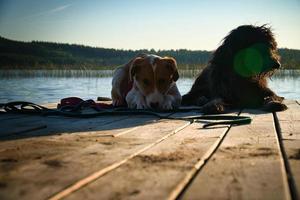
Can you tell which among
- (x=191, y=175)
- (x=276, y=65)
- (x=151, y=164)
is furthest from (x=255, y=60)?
(x=191, y=175)

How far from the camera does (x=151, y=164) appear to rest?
86.4 inches

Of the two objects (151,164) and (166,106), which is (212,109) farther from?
(151,164)

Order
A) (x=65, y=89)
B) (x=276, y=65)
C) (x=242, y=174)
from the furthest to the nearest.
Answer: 1. (x=65, y=89)
2. (x=276, y=65)
3. (x=242, y=174)

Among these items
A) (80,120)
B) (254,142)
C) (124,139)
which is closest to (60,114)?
(80,120)

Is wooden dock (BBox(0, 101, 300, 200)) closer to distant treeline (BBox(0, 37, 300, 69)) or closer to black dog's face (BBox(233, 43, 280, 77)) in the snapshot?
black dog's face (BBox(233, 43, 280, 77))

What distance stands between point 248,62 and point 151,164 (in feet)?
16.1

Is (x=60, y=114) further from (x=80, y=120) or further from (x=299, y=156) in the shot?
(x=299, y=156)

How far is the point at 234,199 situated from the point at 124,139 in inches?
65.6

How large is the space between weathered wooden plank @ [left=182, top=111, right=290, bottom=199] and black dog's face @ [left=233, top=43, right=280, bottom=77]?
3.98m

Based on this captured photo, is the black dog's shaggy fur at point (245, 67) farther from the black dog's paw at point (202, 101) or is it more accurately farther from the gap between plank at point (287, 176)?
the gap between plank at point (287, 176)

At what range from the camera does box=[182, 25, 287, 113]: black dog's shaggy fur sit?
22.0 feet

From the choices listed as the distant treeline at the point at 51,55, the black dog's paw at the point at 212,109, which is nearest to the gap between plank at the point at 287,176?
the black dog's paw at the point at 212,109

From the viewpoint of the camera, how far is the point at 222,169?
2.05 metres

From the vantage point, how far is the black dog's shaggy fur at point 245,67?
670 cm
